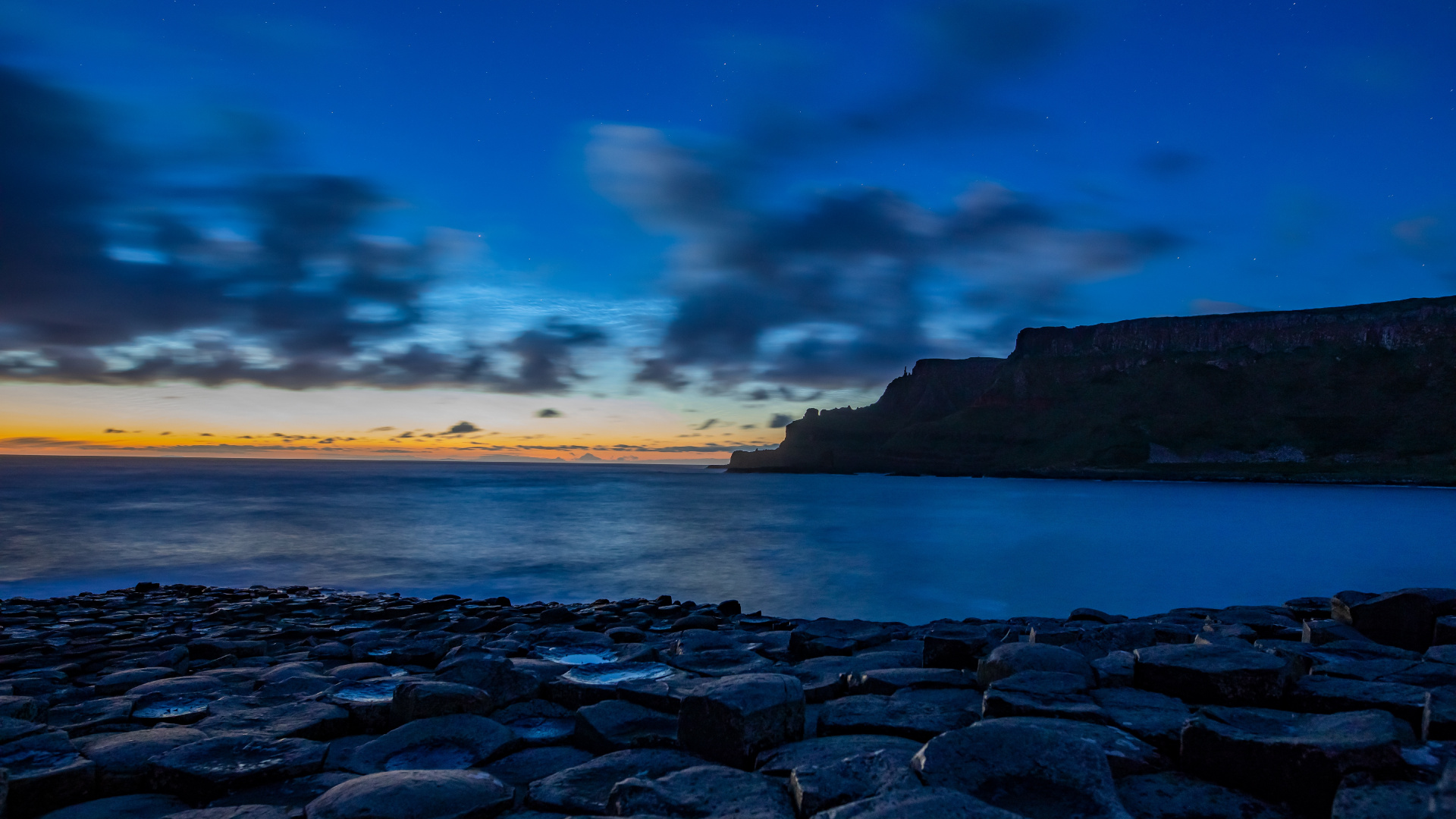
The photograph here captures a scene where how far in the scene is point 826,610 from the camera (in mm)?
15445

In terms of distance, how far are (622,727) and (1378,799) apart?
316 centimetres

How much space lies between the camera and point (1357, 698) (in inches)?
134

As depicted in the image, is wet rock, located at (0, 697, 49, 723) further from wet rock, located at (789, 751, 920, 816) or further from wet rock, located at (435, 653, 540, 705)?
wet rock, located at (789, 751, 920, 816)

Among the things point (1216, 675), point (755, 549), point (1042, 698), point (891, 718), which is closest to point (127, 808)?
point (891, 718)

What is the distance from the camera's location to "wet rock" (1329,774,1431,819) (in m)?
2.34

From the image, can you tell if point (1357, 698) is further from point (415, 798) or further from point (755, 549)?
point (755, 549)

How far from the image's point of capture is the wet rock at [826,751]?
3125mm

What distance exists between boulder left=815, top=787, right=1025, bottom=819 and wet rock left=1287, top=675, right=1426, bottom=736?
2.17 meters

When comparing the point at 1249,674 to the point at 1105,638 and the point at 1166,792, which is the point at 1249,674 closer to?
the point at 1166,792

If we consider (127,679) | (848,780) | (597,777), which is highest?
(848,780)

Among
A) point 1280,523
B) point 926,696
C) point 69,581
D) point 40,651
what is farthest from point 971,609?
point 1280,523

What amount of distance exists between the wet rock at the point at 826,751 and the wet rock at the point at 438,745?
1.42m

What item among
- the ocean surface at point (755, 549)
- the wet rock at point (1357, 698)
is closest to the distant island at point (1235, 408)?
the ocean surface at point (755, 549)

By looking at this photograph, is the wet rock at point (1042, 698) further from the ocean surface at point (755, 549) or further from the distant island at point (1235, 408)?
the distant island at point (1235, 408)
